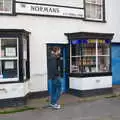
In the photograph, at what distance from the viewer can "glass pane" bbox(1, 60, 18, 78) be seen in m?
11.8

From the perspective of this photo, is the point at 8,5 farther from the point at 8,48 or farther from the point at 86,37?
the point at 86,37

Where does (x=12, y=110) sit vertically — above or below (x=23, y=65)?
below

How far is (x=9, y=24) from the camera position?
42.6 feet

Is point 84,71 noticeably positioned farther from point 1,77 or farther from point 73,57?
point 1,77

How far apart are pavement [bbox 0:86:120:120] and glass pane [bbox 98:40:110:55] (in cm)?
219

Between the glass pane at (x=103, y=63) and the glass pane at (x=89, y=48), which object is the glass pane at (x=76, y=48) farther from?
the glass pane at (x=103, y=63)

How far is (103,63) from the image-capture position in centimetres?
1487

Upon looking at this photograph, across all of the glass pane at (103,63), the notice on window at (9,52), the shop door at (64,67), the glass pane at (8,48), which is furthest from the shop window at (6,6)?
the glass pane at (103,63)

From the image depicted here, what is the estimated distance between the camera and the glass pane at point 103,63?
14671 millimetres

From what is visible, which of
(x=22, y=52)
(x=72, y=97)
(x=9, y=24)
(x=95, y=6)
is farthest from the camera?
(x=95, y=6)

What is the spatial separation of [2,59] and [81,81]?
12.7 ft

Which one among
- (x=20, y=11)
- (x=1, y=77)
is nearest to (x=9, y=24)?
(x=20, y=11)

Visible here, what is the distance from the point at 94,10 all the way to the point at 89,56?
2849mm

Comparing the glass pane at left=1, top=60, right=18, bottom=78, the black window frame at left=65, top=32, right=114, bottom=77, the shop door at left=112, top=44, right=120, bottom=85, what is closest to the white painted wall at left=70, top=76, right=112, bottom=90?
the black window frame at left=65, top=32, right=114, bottom=77
